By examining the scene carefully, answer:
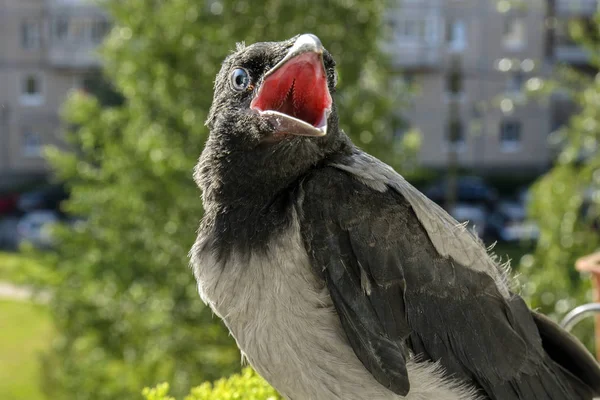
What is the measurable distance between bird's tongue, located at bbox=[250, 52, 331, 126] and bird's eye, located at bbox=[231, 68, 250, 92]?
3.6 inches

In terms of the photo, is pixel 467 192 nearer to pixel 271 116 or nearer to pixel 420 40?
pixel 420 40

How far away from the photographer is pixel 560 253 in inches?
236

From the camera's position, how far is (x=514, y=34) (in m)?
28.5

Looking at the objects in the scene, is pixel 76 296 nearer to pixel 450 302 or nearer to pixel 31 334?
pixel 450 302

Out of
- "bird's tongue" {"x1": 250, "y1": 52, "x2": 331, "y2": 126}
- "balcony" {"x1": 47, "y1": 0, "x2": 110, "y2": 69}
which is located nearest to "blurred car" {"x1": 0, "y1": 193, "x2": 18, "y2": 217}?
"balcony" {"x1": 47, "y1": 0, "x2": 110, "y2": 69}

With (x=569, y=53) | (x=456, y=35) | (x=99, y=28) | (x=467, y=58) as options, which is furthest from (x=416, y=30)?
(x=99, y=28)

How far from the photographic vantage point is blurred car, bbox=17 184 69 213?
27.4 meters

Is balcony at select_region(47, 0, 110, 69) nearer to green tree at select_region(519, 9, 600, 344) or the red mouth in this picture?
green tree at select_region(519, 9, 600, 344)

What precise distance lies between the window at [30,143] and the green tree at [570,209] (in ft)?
87.3

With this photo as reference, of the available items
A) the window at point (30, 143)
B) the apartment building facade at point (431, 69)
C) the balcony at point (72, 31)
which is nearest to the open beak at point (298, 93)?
the apartment building facade at point (431, 69)

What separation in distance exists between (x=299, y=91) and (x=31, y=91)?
3007 cm

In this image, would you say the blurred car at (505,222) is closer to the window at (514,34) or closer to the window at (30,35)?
the window at (514,34)

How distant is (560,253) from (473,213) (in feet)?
62.9

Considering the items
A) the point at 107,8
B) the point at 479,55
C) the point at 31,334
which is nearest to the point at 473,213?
the point at 479,55
